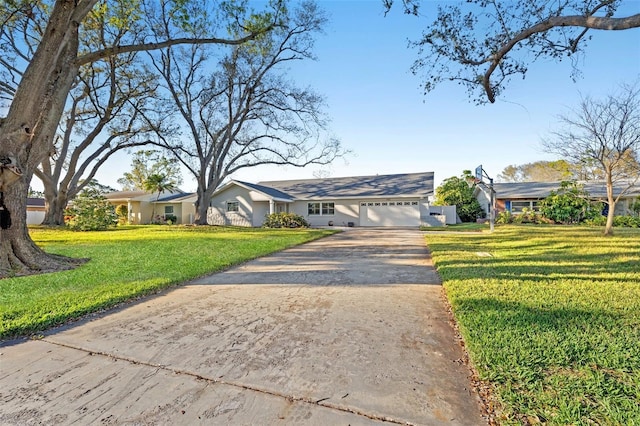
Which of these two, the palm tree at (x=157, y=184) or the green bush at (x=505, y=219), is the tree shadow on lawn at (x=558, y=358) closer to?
the green bush at (x=505, y=219)

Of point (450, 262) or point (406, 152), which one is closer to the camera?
point (450, 262)

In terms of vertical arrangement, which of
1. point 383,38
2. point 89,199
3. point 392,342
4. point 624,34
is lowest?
point 392,342

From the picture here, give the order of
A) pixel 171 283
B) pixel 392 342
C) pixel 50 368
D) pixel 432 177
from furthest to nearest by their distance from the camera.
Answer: pixel 432 177, pixel 171 283, pixel 392 342, pixel 50 368

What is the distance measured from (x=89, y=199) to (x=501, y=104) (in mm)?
22897

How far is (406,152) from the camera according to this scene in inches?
808

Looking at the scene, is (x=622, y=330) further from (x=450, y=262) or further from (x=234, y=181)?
(x=234, y=181)

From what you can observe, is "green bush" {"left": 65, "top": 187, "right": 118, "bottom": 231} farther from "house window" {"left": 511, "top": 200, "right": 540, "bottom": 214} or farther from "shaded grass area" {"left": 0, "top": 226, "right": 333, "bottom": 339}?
"house window" {"left": 511, "top": 200, "right": 540, "bottom": 214}

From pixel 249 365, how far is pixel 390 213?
69.9 ft

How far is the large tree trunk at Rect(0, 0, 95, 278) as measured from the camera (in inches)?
262

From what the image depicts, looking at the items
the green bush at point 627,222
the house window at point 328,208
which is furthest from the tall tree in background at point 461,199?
the house window at point 328,208

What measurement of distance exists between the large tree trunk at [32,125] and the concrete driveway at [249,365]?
4.60 m

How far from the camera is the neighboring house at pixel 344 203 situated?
2264 centimetres

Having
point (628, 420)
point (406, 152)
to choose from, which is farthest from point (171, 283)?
point (406, 152)

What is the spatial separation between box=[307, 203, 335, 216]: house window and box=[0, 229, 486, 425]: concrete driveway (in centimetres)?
2005
